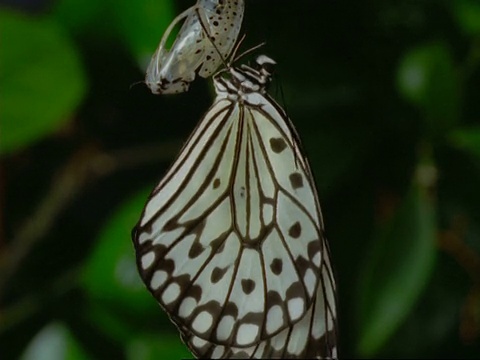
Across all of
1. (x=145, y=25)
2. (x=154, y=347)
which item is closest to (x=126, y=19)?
(x=145, y=25)

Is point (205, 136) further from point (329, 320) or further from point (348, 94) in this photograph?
point (348, 94)

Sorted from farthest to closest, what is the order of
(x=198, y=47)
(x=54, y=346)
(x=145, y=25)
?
(x=54, y=346), (x=145, y=25), (x=198, y=47)

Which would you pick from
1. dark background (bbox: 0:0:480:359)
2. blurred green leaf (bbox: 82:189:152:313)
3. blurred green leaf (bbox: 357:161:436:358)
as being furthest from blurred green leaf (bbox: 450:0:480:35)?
blurred green leaf (bbox: 82:189:152:313)

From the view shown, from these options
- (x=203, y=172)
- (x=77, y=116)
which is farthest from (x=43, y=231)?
(x=203, y=172)

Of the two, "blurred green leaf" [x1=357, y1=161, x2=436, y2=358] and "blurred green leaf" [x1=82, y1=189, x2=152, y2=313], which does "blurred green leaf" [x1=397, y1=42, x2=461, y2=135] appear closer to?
"blurred green leaf" [x1=357, y1=161, x2=436, y2=358]

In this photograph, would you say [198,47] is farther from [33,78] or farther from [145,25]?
[33,78]
